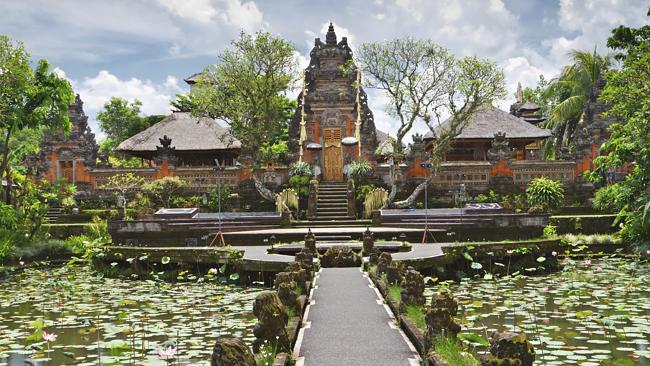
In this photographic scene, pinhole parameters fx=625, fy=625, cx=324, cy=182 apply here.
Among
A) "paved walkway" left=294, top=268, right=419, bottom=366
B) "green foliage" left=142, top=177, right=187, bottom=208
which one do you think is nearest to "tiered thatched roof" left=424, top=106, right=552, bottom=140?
"green foliage" left=142, top=177, right=187, bottom=208

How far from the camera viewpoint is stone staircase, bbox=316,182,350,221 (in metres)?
26.3

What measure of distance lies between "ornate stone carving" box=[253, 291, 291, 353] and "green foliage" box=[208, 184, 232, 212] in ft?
71.5

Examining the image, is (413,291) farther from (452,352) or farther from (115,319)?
(115,319)

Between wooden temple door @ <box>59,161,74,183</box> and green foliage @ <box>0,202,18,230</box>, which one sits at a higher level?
wooden temple door @ <box>59,161,74,183</box>

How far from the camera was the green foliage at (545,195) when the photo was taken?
27312mm

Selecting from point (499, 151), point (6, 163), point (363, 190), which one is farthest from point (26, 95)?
point (499, 151)

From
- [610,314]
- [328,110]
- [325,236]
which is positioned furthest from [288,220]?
[610,314]

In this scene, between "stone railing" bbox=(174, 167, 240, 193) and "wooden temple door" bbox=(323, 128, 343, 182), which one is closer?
"stone railing" bbox=(174, 167, 240, 193)

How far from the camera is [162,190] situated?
29656 mm

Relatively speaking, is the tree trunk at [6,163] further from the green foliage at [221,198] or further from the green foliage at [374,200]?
the green foliage at [374,200]

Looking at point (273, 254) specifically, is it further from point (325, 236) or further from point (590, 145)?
point (590, 145)

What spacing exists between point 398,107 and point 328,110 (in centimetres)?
569

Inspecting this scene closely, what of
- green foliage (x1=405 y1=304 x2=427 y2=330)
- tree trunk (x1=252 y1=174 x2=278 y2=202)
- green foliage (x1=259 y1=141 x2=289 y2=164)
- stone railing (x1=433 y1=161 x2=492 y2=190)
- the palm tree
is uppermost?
the palm tree

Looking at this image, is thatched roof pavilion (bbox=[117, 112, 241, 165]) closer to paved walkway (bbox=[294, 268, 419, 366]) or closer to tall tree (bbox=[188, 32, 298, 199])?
tall tree (bbox=[188, 32, 298, 199])
